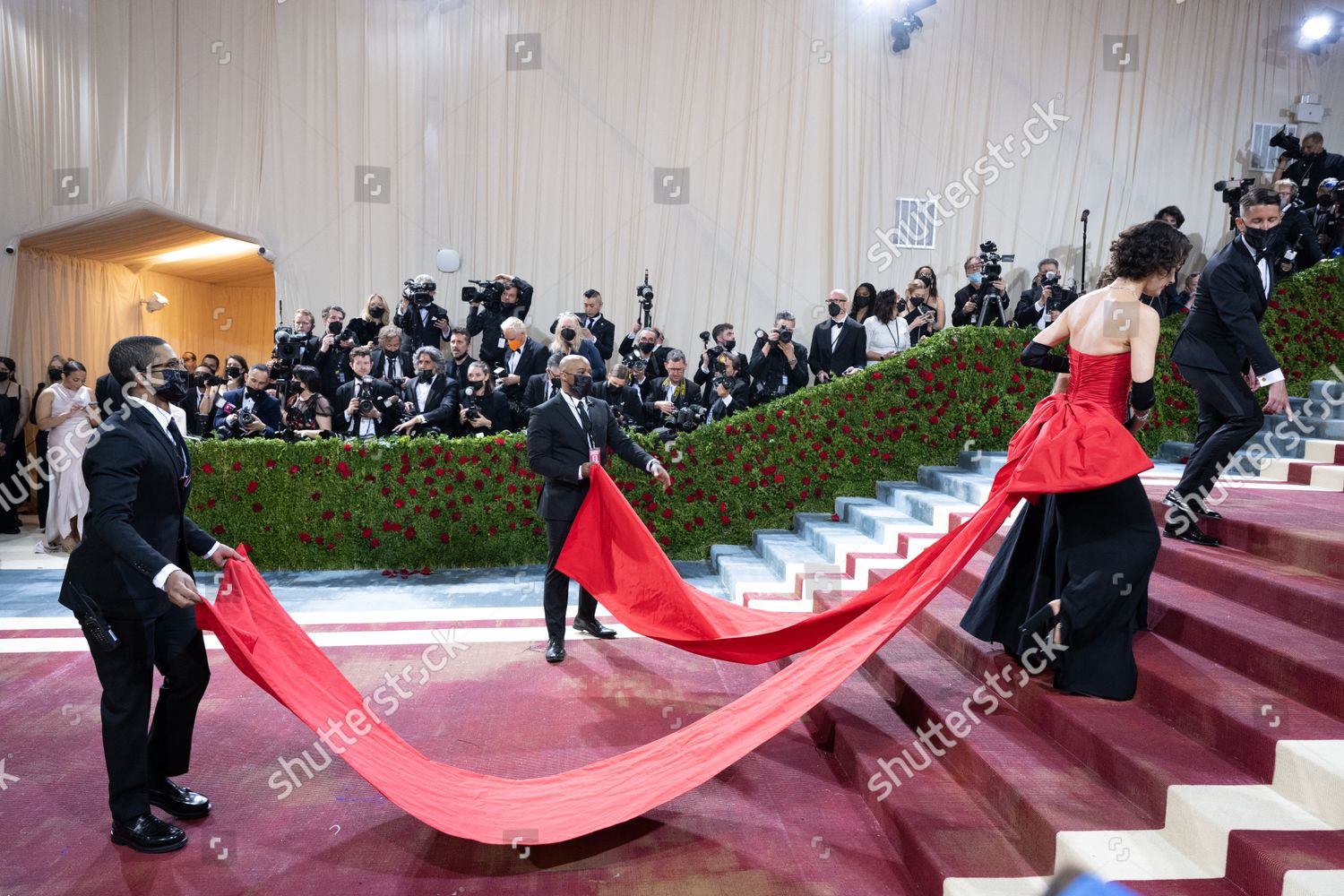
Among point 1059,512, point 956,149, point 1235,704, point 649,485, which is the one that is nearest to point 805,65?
point 956,149

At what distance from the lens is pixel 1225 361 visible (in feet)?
14.4

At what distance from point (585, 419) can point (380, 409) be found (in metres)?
3.49

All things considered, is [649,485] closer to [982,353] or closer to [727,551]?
[727,551]

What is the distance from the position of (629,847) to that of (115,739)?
71.6 inches

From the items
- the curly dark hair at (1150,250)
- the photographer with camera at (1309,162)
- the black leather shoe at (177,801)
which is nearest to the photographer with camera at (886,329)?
the photographer with camera at (1309,162)

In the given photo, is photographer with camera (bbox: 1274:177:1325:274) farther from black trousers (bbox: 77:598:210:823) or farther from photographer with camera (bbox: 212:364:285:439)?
photographer with camera (bbox: 212:364:285:439)

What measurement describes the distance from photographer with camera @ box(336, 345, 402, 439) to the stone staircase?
208 inches

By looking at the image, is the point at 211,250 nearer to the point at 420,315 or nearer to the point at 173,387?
the point at 420,315

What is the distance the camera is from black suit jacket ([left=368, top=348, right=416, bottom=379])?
8.98 m

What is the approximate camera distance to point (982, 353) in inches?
303

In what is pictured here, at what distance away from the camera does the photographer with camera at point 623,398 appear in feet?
26.3

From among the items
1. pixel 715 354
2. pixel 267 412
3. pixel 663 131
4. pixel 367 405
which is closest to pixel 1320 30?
→ pixel 663 131

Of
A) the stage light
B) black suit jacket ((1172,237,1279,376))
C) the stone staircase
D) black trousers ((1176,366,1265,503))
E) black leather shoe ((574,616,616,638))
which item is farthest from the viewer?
the stage light
